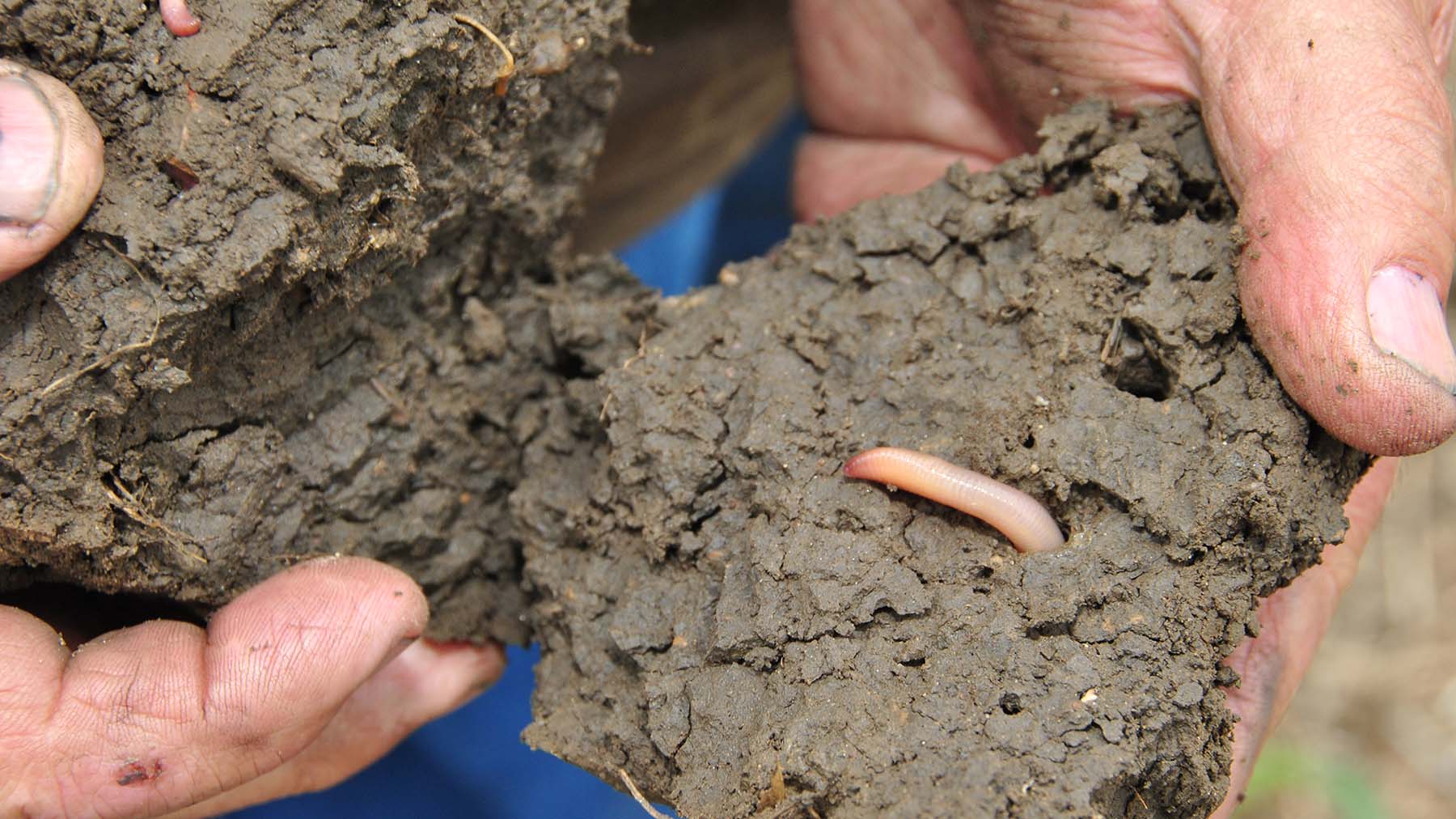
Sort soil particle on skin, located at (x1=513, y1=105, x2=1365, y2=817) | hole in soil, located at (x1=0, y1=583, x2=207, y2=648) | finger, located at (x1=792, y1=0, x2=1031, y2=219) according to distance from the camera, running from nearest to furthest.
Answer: soil particle on skin, located at (x1=513, y1=105, x2=1365, y2=817) < hole in soil, located at (x1=0, y1=583, x2=207, y2=648) < finger, located at (x1=792, y1=0, x2=1031, y2=219)

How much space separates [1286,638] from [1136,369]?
1.25m

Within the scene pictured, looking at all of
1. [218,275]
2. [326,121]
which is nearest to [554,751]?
[218,275]

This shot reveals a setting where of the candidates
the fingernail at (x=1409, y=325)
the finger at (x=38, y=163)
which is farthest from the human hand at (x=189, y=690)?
the fingernail at (x=1409, y=325)

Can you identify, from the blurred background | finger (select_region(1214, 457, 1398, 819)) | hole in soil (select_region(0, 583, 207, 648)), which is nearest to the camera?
hole in soil (select_region(0, 583, 207, 648))

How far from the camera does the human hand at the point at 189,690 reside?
7.08 ft

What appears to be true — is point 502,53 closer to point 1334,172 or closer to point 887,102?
point 1334,172

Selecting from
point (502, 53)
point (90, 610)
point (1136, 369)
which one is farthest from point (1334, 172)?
point (90, 610)

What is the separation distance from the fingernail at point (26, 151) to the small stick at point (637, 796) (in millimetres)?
1562

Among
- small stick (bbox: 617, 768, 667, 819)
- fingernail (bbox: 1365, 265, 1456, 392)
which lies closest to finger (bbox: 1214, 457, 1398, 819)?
fingernail (bbox: 1365, 265, 1456, 392)

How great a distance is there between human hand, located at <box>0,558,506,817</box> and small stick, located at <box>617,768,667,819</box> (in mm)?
628

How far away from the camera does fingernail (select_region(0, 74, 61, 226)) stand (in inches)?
68.6

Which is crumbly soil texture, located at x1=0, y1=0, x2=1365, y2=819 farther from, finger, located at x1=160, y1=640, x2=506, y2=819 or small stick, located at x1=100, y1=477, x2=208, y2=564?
finger, located at x1=160, y1=640, x2=506, y2=819

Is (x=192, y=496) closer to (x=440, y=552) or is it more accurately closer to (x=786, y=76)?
(x=440, y=552)

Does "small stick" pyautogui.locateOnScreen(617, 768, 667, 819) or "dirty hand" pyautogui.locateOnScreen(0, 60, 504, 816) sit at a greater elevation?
"dirty hand" pyautogui.locateOnScreen(0, 60, 504, 816)
